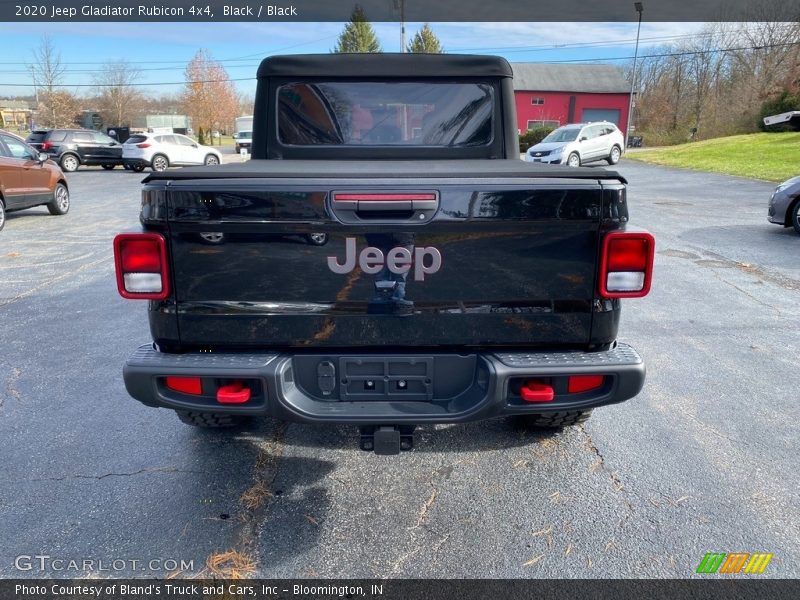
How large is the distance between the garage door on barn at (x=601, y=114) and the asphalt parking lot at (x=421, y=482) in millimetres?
54352

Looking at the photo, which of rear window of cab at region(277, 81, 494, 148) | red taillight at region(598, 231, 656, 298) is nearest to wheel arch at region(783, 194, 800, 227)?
rear window of cab at region(277, 81, 494, 148)

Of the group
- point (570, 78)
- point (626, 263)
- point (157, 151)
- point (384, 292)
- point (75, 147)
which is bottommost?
point (384, 292)

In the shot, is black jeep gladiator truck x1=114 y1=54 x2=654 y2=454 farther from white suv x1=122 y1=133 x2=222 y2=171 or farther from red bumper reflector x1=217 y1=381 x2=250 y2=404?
white suv x1=122 y1=133 x2=222 y2=171

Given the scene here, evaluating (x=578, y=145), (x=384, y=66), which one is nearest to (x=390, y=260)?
(x=384, y=66)

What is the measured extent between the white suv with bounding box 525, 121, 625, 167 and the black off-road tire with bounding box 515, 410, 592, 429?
64.2 feet

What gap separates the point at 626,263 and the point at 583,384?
1.83 feet

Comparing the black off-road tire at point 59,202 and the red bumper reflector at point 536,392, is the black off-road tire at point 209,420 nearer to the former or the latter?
the red bumper reflector at point 536,392

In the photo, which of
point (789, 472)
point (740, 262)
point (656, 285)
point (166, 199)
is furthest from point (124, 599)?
point (740, 262)

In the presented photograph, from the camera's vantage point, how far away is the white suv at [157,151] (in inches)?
950

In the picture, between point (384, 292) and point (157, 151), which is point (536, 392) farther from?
point (157, 151)

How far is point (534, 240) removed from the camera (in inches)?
94.0

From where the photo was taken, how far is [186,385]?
8.02 feet

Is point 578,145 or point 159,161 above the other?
point 578,145

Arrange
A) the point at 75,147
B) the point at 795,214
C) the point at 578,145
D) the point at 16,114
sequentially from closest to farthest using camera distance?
the point at 795,214 → the point at 578,145 → the point at 75,147 → the point at 16,114
